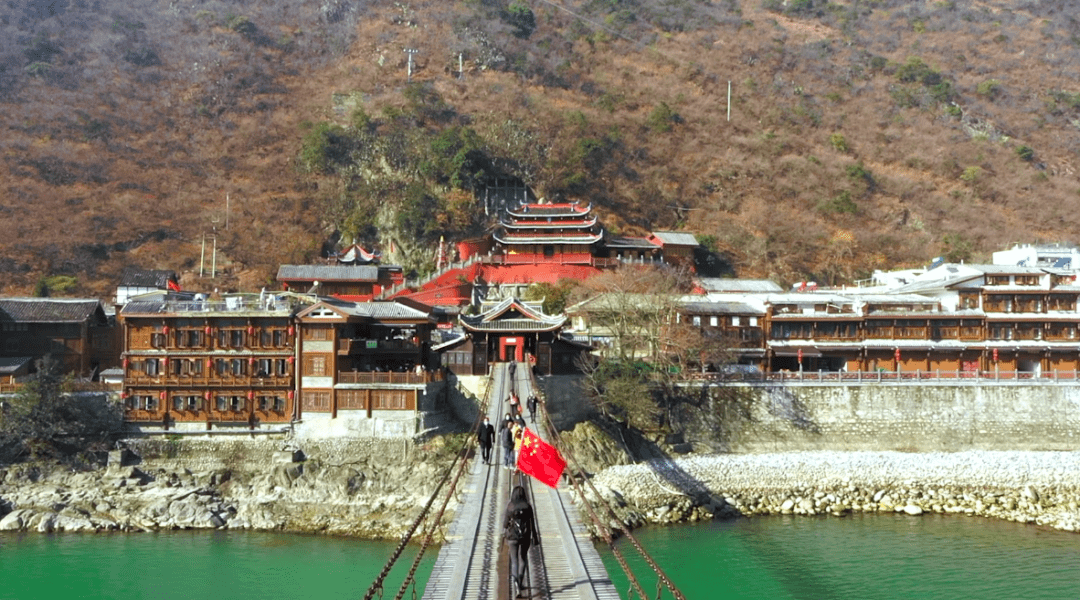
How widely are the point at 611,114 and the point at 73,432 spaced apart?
58.0 m

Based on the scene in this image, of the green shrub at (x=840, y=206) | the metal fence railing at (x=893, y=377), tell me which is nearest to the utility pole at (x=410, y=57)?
the green shrub at (x=840, y=206)

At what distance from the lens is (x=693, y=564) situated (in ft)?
86.4

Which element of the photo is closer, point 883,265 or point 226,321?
point 226,321

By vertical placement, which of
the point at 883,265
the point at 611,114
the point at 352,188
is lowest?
the point at 883,265

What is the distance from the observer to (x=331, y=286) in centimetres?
4916

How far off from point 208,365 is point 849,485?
24.3 metres

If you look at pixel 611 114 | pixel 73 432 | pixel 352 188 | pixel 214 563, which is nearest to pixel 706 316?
pixel 214 563

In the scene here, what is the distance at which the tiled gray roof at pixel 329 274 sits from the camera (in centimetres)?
4878

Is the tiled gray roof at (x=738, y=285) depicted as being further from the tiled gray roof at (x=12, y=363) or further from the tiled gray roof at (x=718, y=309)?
the tiled gray roof at (x=12, y=363)

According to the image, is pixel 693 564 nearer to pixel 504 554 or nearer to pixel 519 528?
pixel 504 554

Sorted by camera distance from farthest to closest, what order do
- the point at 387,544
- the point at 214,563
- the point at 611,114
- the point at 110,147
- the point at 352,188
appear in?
the point at 611,114
the point at 110,147
the point at 352,188
the point at 387,544
the point at 214,563

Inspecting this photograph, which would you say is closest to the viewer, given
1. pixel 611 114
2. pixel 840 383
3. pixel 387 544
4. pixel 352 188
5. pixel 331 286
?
pixel 387 544

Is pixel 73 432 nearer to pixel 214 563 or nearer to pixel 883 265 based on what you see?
pixel 214 563

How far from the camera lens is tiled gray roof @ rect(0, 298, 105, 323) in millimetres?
36094
